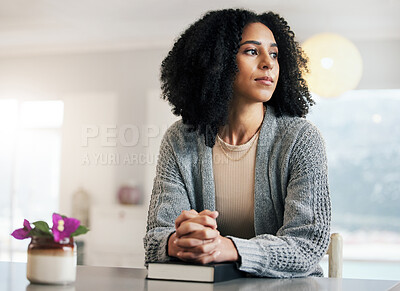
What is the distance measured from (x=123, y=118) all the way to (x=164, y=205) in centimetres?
459

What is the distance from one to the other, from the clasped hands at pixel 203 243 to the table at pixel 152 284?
62 millimetres

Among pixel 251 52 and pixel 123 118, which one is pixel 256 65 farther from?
pixel 123 118

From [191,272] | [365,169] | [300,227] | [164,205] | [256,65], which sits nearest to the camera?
[191,272]

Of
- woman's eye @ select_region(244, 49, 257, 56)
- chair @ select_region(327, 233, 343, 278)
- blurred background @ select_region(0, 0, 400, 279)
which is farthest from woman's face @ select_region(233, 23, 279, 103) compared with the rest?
blurred background @ select_region(0, 0, 400, 279)

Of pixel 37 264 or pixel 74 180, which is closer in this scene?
pixel 37 264

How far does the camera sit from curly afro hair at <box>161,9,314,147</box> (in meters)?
1.61

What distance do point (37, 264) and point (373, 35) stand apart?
4.92m

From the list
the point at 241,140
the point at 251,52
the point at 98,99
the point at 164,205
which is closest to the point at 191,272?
the point at 164,205

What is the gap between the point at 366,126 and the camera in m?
5.40

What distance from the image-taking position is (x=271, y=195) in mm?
1505

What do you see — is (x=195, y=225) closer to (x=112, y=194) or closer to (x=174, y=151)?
(x=174, y=151)

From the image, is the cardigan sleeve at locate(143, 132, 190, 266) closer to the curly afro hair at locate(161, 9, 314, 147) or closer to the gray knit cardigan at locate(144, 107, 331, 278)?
the gray knit cardigan at locate(144, 107, 331, 278)

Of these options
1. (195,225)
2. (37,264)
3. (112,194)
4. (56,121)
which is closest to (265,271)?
(195,225)

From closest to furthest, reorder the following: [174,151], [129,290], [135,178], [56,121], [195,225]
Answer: [129,290], [195,225], [174,151], [135,178], [56,121]
